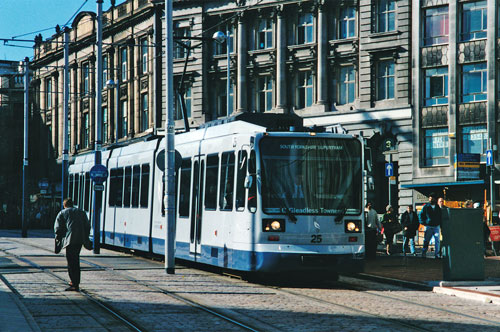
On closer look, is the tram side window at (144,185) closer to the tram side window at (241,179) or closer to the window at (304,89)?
the tram side window at (241,179)

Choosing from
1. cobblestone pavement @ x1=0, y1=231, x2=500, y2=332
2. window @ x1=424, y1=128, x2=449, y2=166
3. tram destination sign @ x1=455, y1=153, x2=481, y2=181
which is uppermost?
window @ x1=424, y1=128, x2=449, y2=166

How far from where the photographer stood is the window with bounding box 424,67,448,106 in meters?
38.8

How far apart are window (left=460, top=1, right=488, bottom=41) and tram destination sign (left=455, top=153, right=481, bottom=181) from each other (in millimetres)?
5813

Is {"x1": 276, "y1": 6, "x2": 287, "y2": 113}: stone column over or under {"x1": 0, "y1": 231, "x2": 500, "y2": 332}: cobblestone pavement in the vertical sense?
over

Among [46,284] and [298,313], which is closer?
[298,313]

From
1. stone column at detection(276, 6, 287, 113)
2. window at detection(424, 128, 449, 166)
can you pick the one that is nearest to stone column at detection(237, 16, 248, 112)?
stone column at detection(276, 6, 287, 113)

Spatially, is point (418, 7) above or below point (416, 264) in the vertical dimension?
above

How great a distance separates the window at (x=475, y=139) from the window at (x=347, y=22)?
720 centimetres

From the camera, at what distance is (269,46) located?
Answer: 4472 centimetres

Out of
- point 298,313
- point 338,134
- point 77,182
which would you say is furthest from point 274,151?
point 77,182

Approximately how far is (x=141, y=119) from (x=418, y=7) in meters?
20.1

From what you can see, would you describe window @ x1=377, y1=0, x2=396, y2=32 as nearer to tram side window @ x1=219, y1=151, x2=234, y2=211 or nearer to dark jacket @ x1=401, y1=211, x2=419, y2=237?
dark jacket @ x1=401, y1=211, x2=419, y2=237

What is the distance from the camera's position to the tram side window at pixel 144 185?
73.2 feet

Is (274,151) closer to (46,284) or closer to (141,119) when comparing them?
(46,284)
